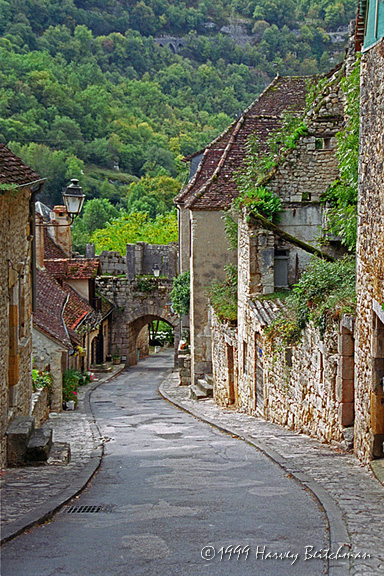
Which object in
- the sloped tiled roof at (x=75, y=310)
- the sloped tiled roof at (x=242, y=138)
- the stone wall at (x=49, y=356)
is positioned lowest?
the stone wall at (x=49, y=356)

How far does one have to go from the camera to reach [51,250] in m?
34.5

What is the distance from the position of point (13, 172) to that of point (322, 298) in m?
4.68

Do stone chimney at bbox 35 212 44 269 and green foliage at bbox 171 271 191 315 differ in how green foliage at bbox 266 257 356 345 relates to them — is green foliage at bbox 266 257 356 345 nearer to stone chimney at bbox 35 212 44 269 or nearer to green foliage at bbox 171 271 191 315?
stone chimney at bbox 35 212 44 269

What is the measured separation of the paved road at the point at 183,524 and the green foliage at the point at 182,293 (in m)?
15.7

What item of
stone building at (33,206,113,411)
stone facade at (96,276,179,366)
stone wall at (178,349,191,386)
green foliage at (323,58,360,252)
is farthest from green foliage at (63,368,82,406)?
stone facade at (96,276,179,366)

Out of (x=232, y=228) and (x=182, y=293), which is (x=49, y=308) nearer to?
(x=182, y=293)

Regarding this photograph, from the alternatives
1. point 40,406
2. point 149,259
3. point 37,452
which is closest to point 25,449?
point 37,452

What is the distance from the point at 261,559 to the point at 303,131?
41.1 feet

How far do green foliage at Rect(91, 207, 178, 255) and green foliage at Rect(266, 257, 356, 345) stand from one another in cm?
4611

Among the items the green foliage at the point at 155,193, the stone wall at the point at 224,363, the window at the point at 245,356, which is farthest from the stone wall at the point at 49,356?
the green foliage at the point at 155,193

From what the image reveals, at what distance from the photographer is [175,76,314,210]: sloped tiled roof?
22109 mm

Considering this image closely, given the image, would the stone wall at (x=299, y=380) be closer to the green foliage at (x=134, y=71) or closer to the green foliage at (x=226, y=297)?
the green foliage at (x=226, y=297)

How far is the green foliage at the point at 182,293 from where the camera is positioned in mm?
26625

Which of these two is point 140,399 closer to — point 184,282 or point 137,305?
point 184,282
